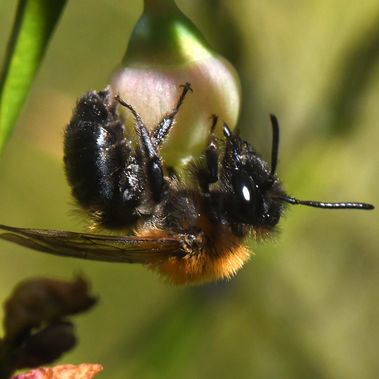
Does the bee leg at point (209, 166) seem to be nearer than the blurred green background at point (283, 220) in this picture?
Yes

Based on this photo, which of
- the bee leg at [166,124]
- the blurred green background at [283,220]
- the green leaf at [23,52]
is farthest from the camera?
the blurred green background at [283,220]

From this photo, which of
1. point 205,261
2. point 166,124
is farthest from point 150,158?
point 205,261

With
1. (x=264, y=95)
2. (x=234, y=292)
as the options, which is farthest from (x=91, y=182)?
(x=234, y=292)

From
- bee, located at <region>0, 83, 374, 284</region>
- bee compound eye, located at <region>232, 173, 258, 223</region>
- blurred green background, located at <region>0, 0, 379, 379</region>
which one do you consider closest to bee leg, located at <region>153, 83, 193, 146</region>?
bee, located at <region>0, 83, 374, 284</region>

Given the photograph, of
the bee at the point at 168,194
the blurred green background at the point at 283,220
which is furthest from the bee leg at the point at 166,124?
the blurred green background at the point at 283,220

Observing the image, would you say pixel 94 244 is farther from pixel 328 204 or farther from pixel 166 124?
pixel 328 204

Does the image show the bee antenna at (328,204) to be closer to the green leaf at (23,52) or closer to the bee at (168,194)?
the bee at (168,194)

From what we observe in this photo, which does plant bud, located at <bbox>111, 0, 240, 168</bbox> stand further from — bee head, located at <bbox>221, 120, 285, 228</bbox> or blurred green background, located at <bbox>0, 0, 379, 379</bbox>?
blurred green background, located at <bbox>0, 0, 379, 379</bbox>
